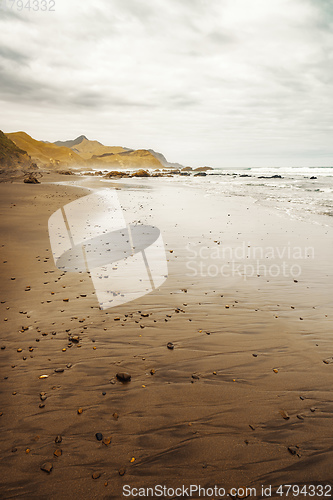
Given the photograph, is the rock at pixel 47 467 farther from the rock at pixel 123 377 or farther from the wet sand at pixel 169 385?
the rock at pixel 123 377

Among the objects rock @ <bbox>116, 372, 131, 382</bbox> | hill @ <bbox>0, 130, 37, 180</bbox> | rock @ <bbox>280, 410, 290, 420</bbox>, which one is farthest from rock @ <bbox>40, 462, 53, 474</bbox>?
hill @ <bbox>0, 130, 37, 180</bbox>

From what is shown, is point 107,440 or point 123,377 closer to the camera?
point 107,440

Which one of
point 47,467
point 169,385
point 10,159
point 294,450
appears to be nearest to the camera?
point 47,467

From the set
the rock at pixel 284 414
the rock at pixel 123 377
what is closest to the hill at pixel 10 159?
the rock at pixel 123 377

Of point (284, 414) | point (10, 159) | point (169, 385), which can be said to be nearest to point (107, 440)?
point (169, 385)

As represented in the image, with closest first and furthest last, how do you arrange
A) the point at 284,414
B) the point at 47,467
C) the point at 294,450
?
the point at 47,467 < the point at 294,450 < the point at 284,414

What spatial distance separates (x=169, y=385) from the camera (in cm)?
410

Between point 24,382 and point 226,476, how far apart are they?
3.29 meters

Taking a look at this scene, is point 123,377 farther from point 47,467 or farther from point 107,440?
point 47,467

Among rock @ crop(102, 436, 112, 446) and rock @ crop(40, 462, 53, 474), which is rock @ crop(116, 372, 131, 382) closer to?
rock @ crop(102, 436, 112, 446)

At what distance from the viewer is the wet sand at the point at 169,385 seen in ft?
9.71

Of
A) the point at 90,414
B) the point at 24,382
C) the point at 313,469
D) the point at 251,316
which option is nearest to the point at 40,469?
the point at 90,414

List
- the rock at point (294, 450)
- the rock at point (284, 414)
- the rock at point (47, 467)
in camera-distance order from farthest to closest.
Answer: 1. the rock at point (284, 414)
2. the rock at point (294, 450)
3. the rock at point (47, 467)

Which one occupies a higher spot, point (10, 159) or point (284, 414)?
point (10, 159)
